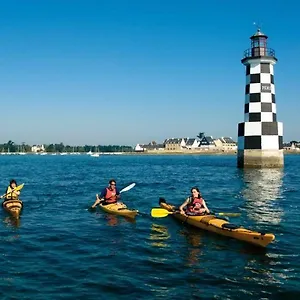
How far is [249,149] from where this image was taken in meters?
45.6

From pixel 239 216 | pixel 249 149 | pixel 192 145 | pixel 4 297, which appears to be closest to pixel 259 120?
pixel 249 149

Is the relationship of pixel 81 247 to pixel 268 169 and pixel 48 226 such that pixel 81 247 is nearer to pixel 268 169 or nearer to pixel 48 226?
pixel 48 226

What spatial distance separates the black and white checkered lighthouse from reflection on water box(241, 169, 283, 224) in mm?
6513

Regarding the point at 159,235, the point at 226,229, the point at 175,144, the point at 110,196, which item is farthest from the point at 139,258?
the point at 175,144

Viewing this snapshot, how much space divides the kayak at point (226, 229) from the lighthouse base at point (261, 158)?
1175 inches

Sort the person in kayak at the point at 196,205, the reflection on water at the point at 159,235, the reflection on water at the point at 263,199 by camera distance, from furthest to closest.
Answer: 1. the reflection on water at the point at 263,199
2. the person in kayak at the point at 196,205
3. the reflection on water at the point at 159,235

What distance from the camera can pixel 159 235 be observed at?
47.6ft

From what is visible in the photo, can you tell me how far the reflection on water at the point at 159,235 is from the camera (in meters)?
13.1

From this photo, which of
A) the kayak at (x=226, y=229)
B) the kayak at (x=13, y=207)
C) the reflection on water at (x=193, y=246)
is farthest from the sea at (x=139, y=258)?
the kayak at (x=13, y=207)

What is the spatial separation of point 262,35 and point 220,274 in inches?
1625

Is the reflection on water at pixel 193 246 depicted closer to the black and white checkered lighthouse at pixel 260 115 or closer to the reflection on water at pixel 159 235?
the reflection on water at pixel 159 235

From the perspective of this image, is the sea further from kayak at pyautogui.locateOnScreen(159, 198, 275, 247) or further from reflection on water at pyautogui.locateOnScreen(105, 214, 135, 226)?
kayak at pyautogui.locateOnScreen(159, 198, 275, 247)

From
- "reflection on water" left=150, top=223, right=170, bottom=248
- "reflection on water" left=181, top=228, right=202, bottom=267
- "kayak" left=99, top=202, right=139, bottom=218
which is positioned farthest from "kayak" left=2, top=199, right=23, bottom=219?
"reflection on water" left=181, top=228, right=202, bottom=267

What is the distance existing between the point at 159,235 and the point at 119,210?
3.95 metres
